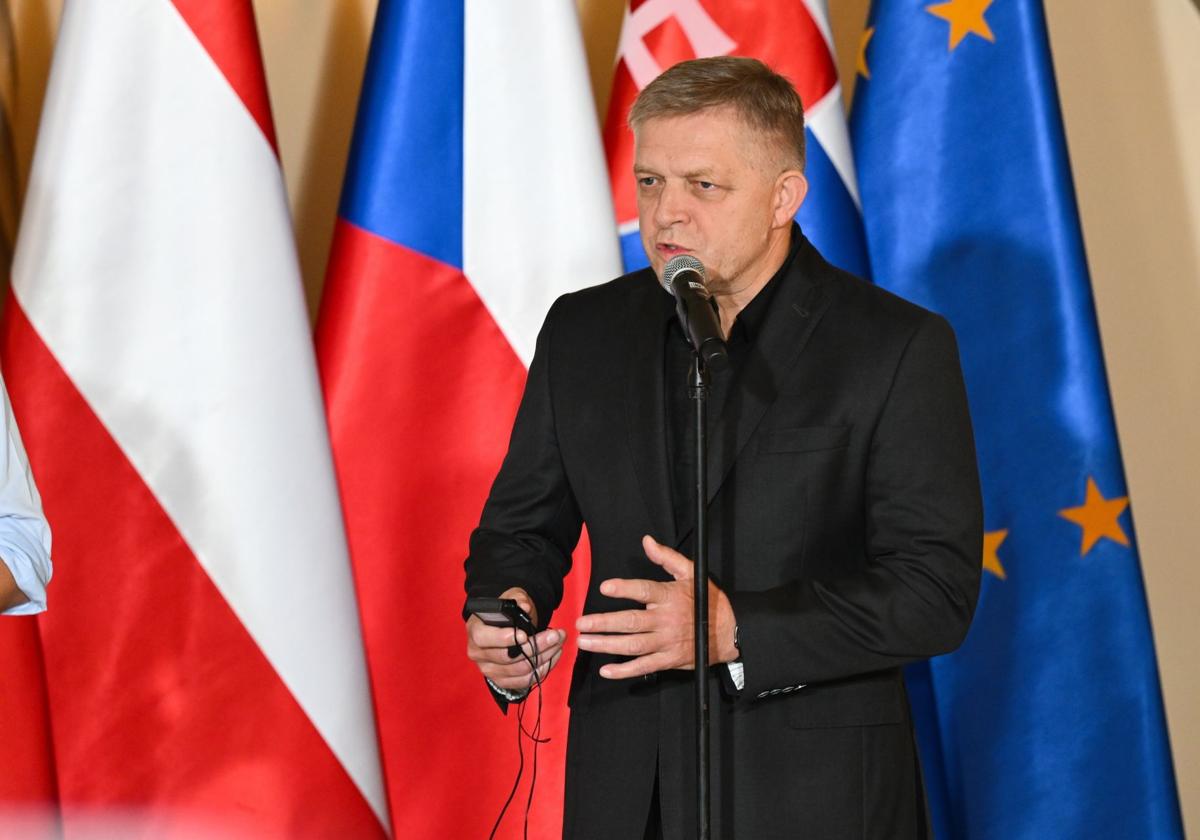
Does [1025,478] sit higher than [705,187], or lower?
lower

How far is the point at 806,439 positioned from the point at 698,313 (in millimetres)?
331

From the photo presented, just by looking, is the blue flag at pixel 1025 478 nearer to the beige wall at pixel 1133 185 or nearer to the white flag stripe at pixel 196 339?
the beige wall at pixel 1133 185

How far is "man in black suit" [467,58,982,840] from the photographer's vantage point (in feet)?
5.01

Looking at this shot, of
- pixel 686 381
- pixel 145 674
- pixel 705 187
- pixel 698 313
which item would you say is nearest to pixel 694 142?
pixel 705 187

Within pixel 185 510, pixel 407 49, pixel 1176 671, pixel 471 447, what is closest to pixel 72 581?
pixel 185 510

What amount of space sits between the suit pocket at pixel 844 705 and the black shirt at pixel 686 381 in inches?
9.8

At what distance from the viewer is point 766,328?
1.70 meters

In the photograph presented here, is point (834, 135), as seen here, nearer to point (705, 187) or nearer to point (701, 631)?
point (705, 187)

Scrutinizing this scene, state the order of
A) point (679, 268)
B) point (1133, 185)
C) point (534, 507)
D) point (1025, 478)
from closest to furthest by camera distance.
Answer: point (679, 268), point (534, 507), point (1025, 478), point (1133, 185)

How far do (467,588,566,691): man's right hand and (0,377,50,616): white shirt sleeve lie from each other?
0.53 metres

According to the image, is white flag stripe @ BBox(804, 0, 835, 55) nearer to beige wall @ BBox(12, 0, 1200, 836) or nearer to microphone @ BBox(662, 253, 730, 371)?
beige wall @ BBox(12, 0, 1200, 836)

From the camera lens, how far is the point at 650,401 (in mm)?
1710

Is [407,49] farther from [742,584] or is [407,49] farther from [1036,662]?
[1036,662]

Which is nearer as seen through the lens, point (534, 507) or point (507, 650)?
point (507, 650)
